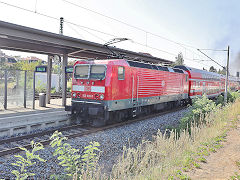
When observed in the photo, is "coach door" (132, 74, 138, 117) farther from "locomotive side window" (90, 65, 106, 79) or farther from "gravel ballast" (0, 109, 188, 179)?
"locomotive side window" (90, 65, 106, 79)

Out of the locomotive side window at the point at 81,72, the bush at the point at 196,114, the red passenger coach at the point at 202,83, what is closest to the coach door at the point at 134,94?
the locomotive side window at the point at 81,72

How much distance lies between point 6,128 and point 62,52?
679cm

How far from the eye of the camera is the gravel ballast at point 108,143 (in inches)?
206

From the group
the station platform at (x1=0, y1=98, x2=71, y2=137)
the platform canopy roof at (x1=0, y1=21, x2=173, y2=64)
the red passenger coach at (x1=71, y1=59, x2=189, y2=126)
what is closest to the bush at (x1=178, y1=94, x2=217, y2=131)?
the red passenger coach at (x1=71, y1=59, x2=189, y2=126)

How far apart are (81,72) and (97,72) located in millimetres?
1030

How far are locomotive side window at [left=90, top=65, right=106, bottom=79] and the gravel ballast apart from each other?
242 centimetres

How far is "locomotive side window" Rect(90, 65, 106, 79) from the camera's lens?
31.6 ft

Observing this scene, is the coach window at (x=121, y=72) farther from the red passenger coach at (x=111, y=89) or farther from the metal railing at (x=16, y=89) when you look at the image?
the metal railing at (x=16, y=89)

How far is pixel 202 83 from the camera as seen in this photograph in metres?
21.3

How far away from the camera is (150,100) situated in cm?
1245

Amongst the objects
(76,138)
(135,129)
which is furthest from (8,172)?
(135,129)

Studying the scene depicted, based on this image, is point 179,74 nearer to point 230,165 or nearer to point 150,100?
point 150,100

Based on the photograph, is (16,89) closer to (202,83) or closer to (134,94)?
(134,94)

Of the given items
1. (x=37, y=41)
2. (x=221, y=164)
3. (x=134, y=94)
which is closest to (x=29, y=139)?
(x=37, y=41)
